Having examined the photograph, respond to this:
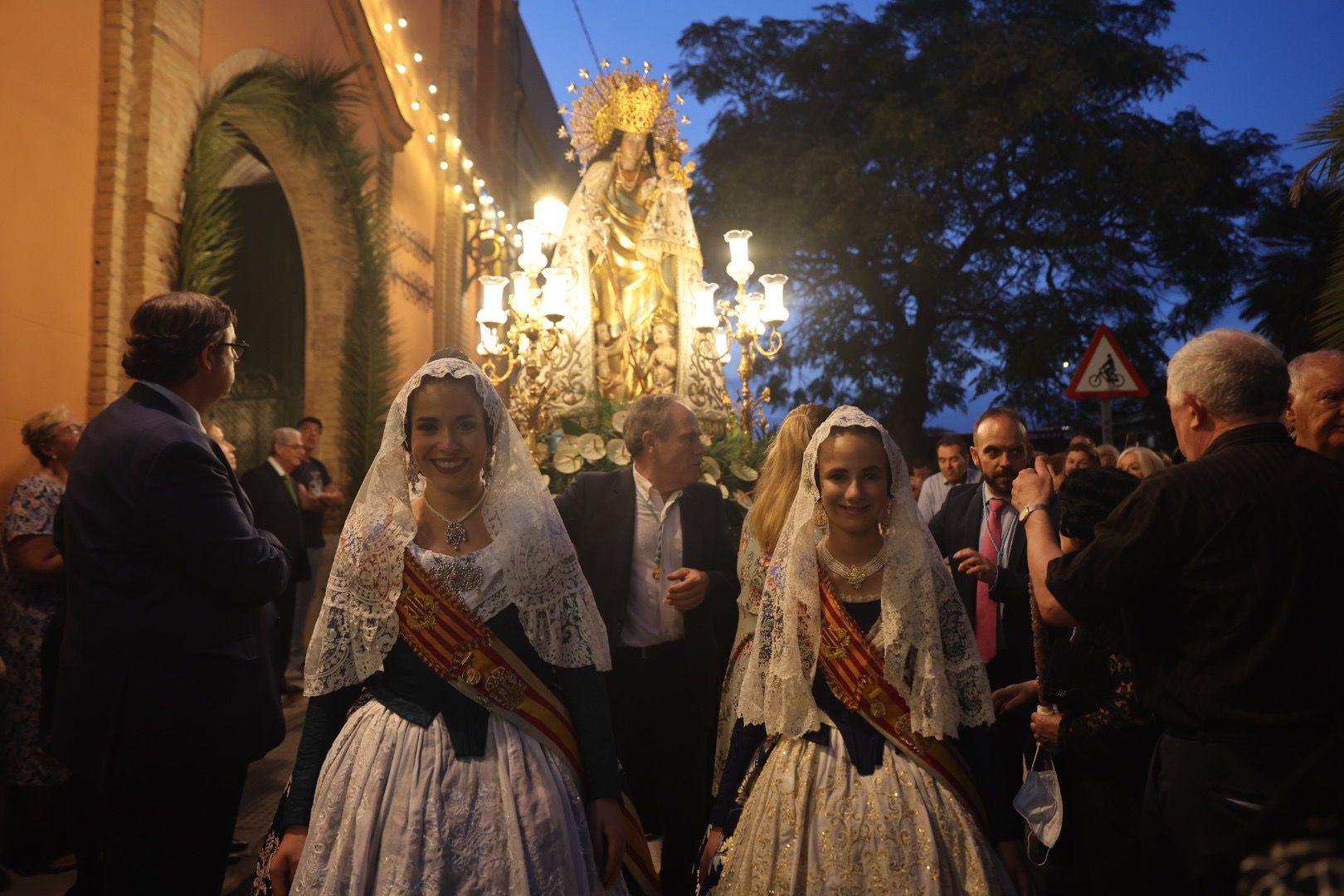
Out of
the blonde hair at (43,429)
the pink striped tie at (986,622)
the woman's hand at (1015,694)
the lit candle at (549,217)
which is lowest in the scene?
the woman's hand at (1015,694)

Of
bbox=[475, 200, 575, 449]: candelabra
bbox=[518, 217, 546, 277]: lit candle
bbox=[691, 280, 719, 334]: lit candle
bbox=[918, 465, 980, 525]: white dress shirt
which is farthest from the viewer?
bbox=[691, 280, 719, 334]: lit candle

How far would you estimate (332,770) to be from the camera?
93.6 inches

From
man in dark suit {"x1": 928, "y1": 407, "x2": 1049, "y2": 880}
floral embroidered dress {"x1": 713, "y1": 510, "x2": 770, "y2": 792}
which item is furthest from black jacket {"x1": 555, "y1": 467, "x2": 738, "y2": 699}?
man in dark suit {"x1": 928, "y1": 407, "x2": 1049, "y2": 880}

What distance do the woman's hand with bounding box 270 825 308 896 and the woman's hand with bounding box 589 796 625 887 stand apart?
692 mm

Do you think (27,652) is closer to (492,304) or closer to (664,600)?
(664,600)

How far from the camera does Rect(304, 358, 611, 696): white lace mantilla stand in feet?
8.18

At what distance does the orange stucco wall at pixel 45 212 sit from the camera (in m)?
5.09

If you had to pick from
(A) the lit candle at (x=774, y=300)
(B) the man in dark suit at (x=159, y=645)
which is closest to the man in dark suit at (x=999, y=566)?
(B) the man in dark suit at (x=159, y=645)

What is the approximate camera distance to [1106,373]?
289 inches

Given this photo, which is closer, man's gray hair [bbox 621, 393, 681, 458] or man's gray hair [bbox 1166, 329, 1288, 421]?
man's gray hair [bbox 1166, 329, 1288, 421]

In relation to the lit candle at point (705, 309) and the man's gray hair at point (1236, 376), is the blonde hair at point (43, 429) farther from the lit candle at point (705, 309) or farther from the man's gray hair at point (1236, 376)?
the lit candle at point (705, 309)

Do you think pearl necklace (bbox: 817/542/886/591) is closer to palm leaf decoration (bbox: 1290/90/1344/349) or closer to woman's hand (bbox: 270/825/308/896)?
woman's hand (bbox: 270/825/308/896)

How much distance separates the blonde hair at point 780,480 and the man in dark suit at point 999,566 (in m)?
0.67

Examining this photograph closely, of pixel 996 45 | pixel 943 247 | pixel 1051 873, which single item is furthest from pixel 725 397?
pixel 996 45
